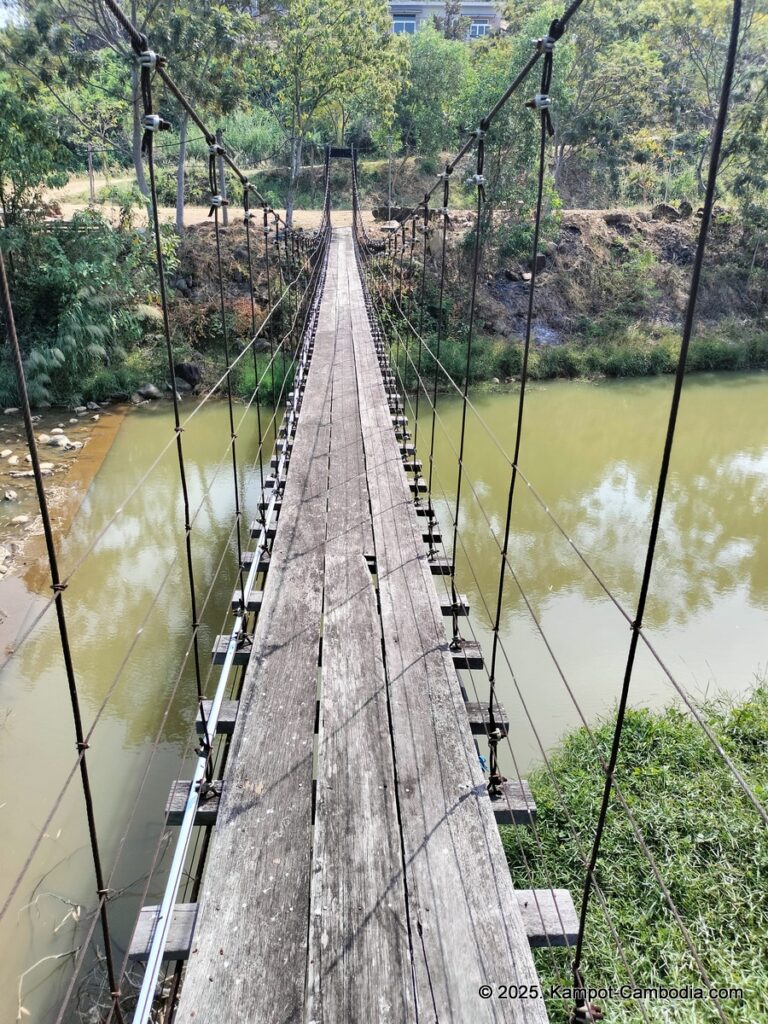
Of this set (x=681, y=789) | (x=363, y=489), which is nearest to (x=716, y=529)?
(x=681, y=789)

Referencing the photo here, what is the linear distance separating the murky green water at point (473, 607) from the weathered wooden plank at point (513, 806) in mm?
150

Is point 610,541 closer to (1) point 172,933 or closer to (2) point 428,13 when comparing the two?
(1) point 172,933

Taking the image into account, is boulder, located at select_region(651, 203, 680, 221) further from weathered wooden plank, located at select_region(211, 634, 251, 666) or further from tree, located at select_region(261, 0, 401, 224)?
weathered wooden plank, located at select_region(211, 634, 251, 666)

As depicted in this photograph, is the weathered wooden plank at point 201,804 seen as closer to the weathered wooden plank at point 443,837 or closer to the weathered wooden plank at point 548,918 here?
the weathered wooden plank at point 443,837

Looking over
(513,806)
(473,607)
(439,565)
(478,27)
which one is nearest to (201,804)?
(513,806)

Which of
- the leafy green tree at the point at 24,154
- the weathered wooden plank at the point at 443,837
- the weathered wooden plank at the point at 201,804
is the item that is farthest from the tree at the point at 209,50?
the weathered wooden plank at the point at 201,804

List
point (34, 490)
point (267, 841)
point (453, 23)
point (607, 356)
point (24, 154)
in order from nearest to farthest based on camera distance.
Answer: point (267, 841), point (34, 490), point (24, 154), point (607, 356), point (453, 23)

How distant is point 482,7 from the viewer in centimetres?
2489

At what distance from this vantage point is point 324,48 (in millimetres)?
8758

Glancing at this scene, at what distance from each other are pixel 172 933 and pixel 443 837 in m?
0.45

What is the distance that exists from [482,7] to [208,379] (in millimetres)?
24019

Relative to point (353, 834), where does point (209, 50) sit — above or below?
above

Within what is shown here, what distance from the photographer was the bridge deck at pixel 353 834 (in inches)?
38.8

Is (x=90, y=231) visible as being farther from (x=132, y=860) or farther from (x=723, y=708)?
(x=723, y=708)
